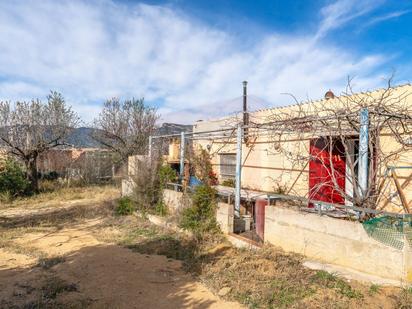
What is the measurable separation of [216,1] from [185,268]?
27.4 feet

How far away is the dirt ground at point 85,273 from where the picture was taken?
479 centimetres

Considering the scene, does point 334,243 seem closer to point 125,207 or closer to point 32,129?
point 125,207

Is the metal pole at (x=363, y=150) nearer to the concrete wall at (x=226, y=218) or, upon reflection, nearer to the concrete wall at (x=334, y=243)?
the concrete wall at (x=334, y=243)

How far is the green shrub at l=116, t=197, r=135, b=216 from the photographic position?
11.1 m

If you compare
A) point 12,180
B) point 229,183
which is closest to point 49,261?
point 229,183

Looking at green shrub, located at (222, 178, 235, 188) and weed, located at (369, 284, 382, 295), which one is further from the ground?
green shrub, located at (222, 178, 235, 188)

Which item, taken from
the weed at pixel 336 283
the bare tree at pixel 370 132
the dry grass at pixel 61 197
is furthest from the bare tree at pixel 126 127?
the weed at pixel 336 283

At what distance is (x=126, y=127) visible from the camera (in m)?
22.0

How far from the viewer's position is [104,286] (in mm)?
5305

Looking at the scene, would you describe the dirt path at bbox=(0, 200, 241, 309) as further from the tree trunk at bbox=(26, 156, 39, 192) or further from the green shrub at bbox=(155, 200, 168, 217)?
the tree trunk at bbox=(26, 156, 39, 192)

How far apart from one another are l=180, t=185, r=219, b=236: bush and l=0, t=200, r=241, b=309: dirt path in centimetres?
138

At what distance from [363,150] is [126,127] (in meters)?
18.4

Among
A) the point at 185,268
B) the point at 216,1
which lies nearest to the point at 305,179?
the point at 185,268

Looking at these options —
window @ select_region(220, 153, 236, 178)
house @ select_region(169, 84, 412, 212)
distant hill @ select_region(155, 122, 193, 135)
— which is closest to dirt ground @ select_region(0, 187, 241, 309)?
house @ select_region(169, 84, 412, 212)
